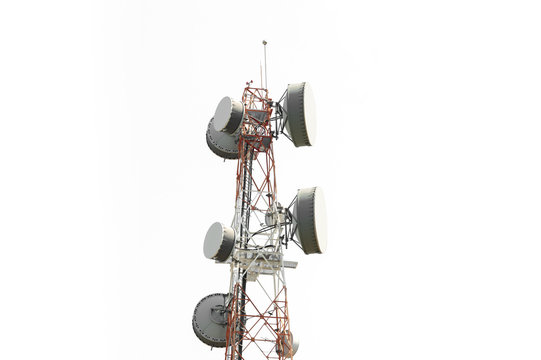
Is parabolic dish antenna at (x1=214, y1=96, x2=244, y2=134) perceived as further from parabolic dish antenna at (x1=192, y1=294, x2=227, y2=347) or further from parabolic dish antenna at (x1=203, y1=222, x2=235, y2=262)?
parabolic dish antenna at (x1=192, y1=294, x2=227, y2=347)

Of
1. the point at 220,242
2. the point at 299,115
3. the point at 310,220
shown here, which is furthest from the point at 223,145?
the point at 310,220

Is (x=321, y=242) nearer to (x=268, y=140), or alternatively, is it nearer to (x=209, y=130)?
(x=268, y=140)

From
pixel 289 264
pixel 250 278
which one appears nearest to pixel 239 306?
pixel 250 278

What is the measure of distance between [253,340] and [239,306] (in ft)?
7.03

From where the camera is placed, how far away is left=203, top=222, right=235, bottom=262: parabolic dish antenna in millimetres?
28391

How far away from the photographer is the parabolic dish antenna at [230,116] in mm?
31328

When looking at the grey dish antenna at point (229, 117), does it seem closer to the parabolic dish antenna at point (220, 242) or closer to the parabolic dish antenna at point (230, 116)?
the parabolic dish antenna at point (230, 116)

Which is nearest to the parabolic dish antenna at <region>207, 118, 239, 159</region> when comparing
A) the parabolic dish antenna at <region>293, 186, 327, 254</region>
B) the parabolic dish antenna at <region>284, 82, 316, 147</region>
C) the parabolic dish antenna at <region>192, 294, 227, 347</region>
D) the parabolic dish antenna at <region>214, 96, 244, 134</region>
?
the parabolic dish antenna at <region>214, 96, 244, 134</region>

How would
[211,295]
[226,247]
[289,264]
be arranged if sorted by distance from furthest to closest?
[211,295]
[289,264]
[226,247]

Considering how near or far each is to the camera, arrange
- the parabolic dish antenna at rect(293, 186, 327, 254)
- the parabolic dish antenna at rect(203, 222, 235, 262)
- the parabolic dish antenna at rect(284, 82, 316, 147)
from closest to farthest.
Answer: the parabolic dish antenna at rect(203, 222, 235, 262) → the parabolic dish antenna at rect(293, 186, 327, 254) → the parabolic dish antenna at rect(284, 82, 316, 147)

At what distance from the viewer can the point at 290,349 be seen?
28953 millimetres

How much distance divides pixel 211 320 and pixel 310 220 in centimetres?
910

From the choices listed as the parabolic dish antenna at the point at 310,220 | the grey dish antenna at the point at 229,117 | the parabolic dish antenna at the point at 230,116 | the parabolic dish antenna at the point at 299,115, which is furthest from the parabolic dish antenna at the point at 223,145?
the parabolic dish antenna at the point at 310,220

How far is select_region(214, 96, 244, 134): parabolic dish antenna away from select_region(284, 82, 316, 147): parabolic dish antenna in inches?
105
